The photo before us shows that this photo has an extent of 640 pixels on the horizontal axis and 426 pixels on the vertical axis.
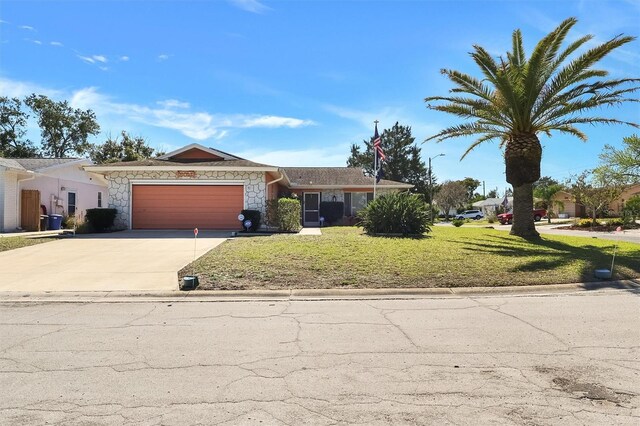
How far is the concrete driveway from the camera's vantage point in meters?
8.63

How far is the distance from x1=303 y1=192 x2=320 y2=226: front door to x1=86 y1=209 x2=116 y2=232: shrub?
13085mm

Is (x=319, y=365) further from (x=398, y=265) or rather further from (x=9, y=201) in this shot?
(x=9, y=201)

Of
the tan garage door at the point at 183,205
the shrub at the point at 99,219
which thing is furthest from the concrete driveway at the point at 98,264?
the tan garage door at the point at 183,205

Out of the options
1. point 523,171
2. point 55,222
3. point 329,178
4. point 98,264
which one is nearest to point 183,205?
point 55,222

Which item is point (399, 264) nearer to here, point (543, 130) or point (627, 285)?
point (627, 285)

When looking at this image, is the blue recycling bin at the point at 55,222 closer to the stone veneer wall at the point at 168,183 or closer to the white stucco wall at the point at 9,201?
the white stucco wall at the point at 9,201

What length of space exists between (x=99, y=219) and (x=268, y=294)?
13.8 metres

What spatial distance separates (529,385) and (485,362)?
2.01 ft

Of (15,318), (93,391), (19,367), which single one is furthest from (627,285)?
(15,318)

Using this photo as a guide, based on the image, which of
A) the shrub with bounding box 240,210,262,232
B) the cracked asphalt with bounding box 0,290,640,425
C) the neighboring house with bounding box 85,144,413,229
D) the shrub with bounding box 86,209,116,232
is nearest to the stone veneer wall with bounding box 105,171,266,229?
the neighboring house with bounding box 85,144,413,229

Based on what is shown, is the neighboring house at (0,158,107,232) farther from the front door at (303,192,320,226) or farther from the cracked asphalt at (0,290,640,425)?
the cracked asphalt at (0,290,640,425)

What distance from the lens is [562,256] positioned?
37.4 ft

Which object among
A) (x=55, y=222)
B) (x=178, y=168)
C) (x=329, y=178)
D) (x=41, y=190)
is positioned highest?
(x=329, y=178)

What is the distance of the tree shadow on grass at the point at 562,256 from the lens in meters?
9.62
